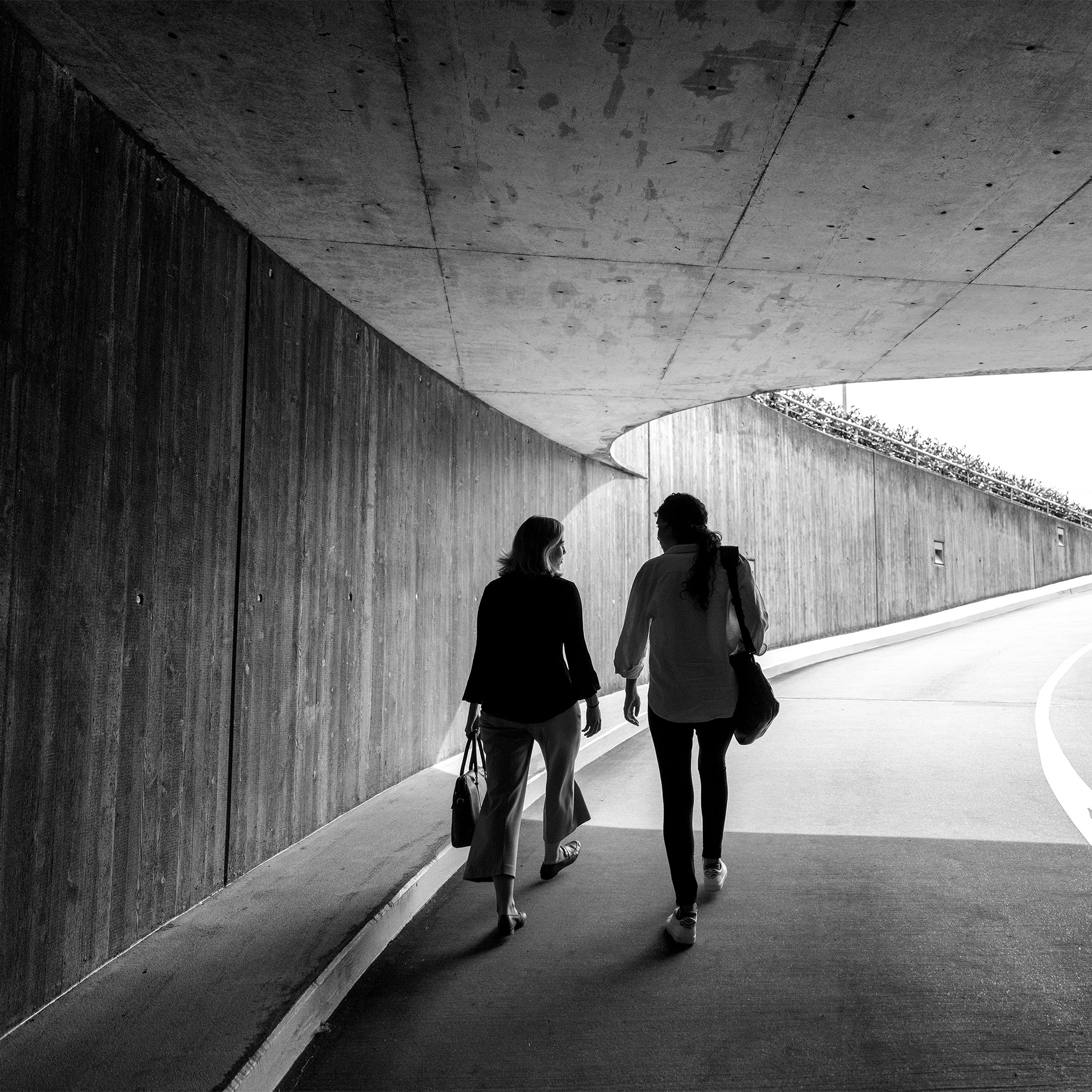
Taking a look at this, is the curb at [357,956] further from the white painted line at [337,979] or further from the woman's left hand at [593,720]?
the woman's left hand at [593,720]

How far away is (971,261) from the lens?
193 inches

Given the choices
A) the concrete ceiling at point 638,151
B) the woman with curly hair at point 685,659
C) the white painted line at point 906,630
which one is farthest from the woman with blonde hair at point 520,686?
the white painted line at point 906,630

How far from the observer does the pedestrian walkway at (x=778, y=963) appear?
2.72 metres

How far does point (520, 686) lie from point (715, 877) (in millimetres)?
1380

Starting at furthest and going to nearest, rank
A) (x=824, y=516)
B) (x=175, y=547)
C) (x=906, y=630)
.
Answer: (x=824, y=516) < (x=906, y=630) < (x=175, y=547)

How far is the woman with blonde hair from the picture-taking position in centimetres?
393

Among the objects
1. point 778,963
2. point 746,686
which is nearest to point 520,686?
point 746,686

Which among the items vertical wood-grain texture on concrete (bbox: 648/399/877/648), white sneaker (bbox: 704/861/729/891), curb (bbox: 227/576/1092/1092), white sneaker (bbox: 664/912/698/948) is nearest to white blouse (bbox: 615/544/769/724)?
white sneaker (bbox: 664/912/698/948)

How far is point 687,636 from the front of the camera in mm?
3900

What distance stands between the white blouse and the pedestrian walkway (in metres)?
0.97

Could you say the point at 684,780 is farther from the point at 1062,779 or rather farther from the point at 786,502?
the point at 786,502

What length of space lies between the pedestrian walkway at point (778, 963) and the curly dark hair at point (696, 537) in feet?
4.69

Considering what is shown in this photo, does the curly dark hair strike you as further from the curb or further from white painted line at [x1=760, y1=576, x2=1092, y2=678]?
white painted line at [x1=760, y1=576, x2=1092, y2=678]

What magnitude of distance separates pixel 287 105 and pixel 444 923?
11.1ft
